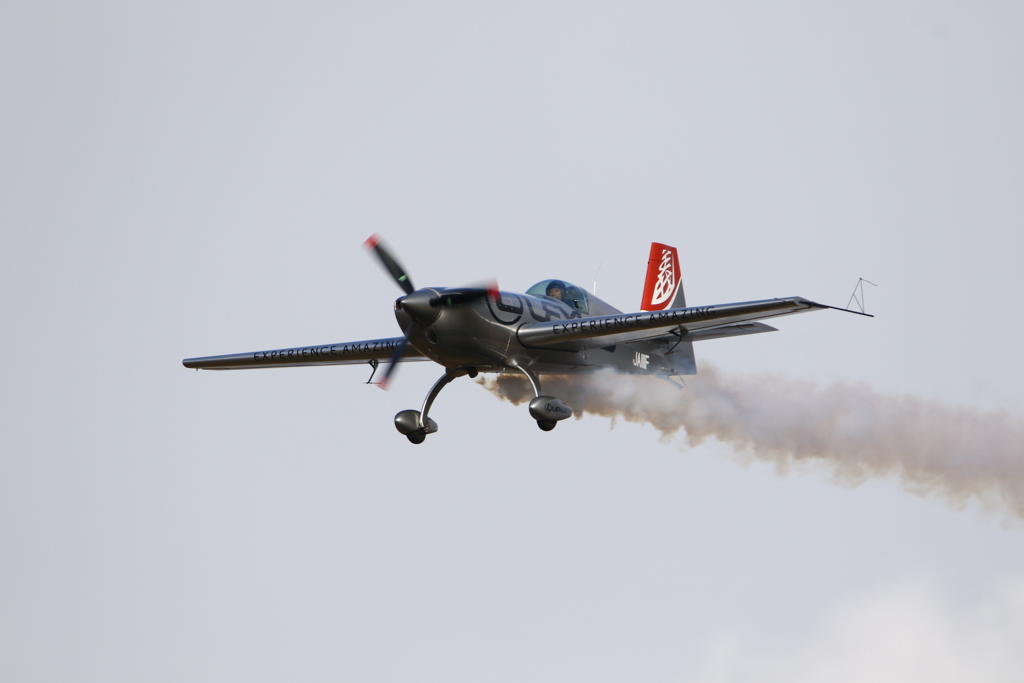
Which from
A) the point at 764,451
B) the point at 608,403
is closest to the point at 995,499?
the point at 764,451

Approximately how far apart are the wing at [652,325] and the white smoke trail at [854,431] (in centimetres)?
361

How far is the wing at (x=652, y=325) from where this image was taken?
21234 millimetres

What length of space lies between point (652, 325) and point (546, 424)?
2.64m

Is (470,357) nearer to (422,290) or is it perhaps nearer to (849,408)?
(422,290)

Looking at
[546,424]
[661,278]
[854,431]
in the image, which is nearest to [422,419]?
[546,424]

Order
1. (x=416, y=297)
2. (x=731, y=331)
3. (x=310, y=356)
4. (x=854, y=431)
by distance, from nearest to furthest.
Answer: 1. (x=416, y=297)
2. (x=731, y=331)
3. (x=310, y=356)
4. (x=854, y=431)

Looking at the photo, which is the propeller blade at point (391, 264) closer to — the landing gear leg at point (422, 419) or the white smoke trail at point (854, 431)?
the landing gear leg at point (422, 419)

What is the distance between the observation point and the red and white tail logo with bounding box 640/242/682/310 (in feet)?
93.4

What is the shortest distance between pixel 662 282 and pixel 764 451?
4539 mm

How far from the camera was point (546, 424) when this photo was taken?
22.4 metres

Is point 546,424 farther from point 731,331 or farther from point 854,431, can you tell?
point 854,431

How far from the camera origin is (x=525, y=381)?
25641 mm

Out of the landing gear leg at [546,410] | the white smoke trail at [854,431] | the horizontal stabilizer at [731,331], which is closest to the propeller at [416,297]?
the landing gear leg at [546,410]

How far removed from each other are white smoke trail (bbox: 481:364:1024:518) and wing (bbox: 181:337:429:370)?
5.79m
